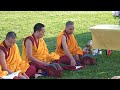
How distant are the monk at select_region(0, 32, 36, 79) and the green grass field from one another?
0.63 metres

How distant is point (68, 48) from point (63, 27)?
534cm

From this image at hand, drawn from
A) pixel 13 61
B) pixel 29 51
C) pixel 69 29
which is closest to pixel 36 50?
pixel 29 51

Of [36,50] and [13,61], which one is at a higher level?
[36,50]

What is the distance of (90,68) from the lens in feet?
18.4

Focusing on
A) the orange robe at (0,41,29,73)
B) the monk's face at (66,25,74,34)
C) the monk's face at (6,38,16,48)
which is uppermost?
the monk's face at (66,25,74,34)

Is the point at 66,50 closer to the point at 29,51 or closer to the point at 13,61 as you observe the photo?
the point at 29,51

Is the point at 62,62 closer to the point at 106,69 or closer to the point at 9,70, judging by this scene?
the point at 106,69

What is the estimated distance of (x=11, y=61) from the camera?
4.75 meters

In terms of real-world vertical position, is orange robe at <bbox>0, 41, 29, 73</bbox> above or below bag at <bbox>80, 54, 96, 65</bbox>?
above

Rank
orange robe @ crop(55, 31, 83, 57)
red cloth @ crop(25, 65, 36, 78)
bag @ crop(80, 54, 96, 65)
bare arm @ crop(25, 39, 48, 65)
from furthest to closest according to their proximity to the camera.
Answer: orange robe @ crop(55, 31, 83, 57), bag @ crop(80, 54, 96, 65), bare arm @ crop(25, 39, 48, 65), red cloth @ crop(25, 65, 36, 78)

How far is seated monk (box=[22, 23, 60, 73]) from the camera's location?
510 centimetres

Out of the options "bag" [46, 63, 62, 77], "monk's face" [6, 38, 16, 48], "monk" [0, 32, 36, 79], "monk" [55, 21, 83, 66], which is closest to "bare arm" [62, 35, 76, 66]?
"monk" [55, 21, 83, 66]

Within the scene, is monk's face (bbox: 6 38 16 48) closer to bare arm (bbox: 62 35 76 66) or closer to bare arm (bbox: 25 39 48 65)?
bare arm (bbox: 25 39 48 65)
